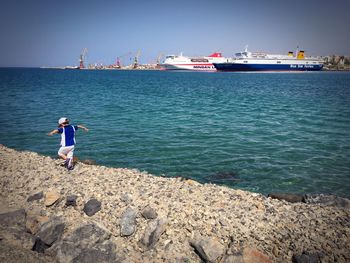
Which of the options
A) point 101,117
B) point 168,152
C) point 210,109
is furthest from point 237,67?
point 168,152

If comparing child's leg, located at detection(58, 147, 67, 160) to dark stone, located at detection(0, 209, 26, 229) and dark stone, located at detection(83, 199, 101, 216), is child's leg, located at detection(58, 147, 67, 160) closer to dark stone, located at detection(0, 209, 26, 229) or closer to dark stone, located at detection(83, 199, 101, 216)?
dark stone, located at detection(0, 209, 26, 229)

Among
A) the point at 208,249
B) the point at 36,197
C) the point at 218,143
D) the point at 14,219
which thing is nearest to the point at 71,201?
the point at 36,197

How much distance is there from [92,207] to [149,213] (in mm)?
1778

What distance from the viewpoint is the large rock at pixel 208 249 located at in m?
5.98

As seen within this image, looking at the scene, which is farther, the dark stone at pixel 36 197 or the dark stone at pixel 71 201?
the dark stone at pixel 36 197

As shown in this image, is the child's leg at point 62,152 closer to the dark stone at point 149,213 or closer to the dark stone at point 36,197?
the dark stone at point 36,197

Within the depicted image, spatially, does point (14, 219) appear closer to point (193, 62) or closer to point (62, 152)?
point (62, 152)

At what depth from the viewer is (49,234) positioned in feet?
21.9

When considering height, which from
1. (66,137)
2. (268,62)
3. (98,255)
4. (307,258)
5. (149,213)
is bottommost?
(98,255)

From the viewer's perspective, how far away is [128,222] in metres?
6.98

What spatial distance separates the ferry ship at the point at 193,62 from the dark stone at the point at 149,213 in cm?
14851

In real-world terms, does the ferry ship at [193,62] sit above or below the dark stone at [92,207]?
above

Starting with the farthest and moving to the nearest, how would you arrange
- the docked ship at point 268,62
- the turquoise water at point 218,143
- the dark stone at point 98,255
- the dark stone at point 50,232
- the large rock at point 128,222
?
the docked ship at point 268,62 < the turquoise water at point 218,143 < the large rock at point 128,222 < the dark stone at point 50,232 < the dark stone at point 98,255

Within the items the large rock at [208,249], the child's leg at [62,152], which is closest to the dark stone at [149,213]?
the large rock at [208,249]
